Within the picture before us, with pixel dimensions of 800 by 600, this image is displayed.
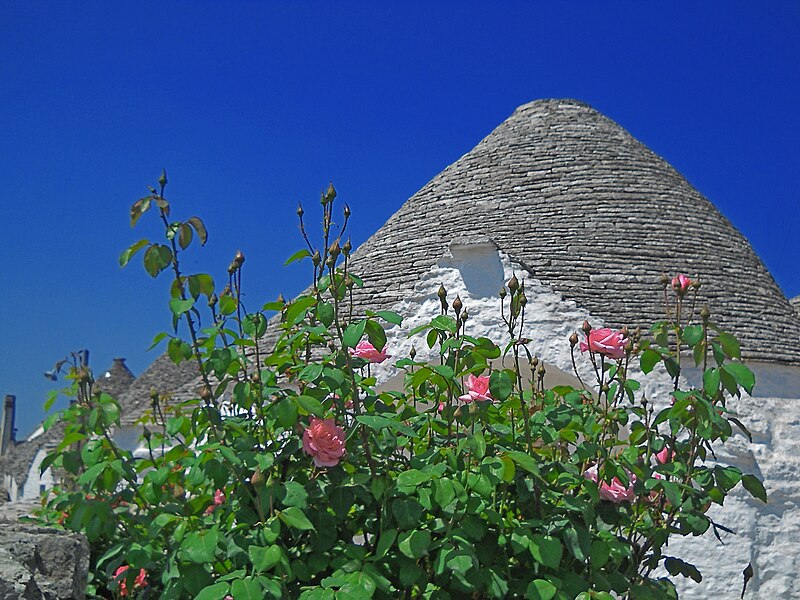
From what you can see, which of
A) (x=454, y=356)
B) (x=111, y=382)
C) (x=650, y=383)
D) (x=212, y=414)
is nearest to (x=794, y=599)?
(x=650, y=383)

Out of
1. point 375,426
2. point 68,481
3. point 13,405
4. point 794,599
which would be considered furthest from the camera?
point 13,405

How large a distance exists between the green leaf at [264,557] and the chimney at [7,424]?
34.5 meters

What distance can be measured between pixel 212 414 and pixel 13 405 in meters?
35.7

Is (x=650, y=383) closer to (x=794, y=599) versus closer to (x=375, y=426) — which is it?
(x=794, y=599)

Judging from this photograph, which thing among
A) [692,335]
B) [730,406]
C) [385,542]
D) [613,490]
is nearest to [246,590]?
[385,542]

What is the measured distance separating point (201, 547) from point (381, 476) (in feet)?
1.84

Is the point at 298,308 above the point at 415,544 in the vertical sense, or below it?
above

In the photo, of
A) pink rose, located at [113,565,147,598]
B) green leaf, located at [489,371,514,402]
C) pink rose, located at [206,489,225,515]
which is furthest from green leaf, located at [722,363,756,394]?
pink rose, located at [113,565,147,598]

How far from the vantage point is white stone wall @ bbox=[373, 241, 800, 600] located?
6.79 meters

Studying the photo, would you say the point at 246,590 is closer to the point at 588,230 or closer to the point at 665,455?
the point at 665,455

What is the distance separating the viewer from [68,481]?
627cm

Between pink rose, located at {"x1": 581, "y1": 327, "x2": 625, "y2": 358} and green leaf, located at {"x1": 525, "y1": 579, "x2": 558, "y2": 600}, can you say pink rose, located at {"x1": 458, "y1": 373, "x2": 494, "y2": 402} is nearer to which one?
pink rose, located at {"x1": 581, "y1": 327, "x2": 625, "y2": 358}

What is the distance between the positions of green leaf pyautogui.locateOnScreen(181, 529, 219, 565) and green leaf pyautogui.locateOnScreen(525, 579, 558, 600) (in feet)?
2.98

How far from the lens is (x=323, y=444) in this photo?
2.49 meters
